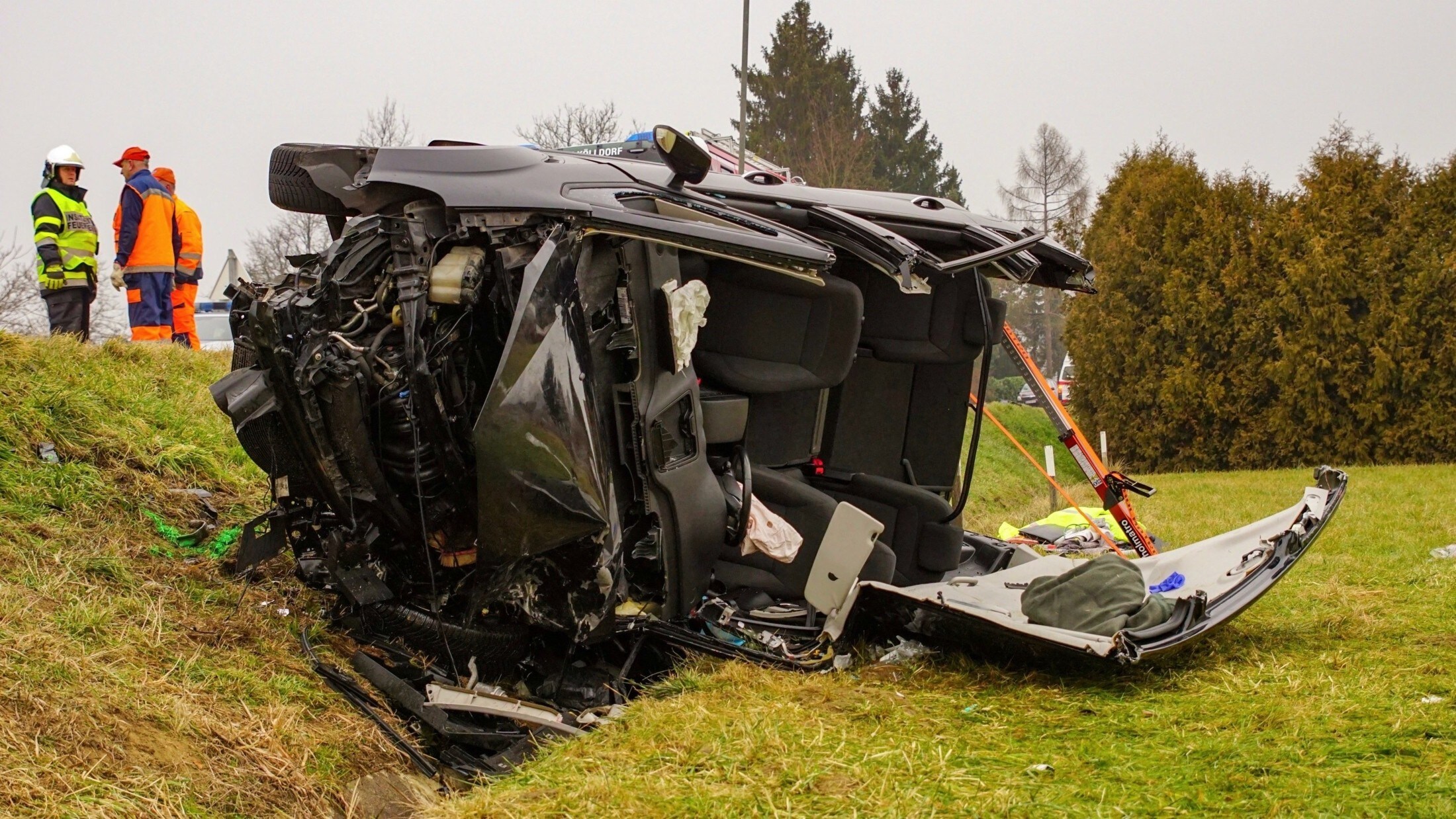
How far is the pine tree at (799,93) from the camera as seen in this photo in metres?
34.3

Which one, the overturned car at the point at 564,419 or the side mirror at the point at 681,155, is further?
the side mirror at the point at 681,155

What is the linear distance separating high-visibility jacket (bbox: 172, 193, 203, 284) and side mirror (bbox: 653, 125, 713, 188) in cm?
671

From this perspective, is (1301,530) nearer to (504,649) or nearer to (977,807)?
(977,807)

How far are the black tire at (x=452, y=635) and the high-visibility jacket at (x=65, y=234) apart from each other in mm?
5614

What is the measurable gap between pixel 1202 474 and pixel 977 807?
1266 centimetres

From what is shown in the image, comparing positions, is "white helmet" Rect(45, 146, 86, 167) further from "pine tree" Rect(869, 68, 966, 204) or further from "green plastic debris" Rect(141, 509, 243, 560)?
"pine tree" Rect(869, 68, 966, 204)

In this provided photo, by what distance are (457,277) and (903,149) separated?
37.3 meters

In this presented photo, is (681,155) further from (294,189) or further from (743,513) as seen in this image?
(294,189)

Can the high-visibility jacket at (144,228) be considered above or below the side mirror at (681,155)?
below

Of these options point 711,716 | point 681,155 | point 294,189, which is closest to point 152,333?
point 294,189

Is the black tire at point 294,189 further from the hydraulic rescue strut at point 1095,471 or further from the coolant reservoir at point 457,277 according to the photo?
the hydraulic rescue strut at point 1095,471

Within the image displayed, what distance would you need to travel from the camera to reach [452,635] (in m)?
4.07

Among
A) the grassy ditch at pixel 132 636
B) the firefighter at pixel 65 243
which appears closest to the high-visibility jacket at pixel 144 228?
the firefighter at pixel 65 243

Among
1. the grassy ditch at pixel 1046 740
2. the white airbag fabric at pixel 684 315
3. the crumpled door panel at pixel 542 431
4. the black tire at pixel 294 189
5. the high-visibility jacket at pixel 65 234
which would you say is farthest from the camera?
the high-visibility jacket at pixel 65 234
